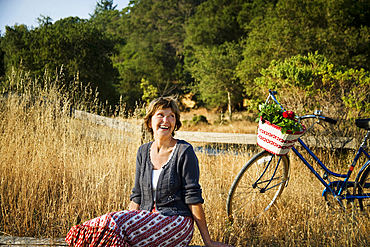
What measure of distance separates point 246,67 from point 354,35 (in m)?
4.63

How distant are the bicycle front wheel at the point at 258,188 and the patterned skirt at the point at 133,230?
1130 mm

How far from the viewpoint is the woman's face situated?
1.90 metres

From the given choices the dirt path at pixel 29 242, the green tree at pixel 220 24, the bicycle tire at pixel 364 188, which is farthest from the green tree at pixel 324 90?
the green tree at pixel 220 24

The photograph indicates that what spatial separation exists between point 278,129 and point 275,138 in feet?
0.31

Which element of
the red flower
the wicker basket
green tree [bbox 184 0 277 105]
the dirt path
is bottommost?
the dirt path

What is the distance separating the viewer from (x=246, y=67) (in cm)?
1412

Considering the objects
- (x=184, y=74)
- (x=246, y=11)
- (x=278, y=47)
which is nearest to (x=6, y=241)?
(x=278, y=47)

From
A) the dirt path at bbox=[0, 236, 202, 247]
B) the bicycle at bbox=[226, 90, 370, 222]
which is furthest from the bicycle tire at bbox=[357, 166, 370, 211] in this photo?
the dirt path at bbox=[0, 236, 202, 247]

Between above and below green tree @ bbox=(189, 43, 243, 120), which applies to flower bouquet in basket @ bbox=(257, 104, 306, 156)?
below

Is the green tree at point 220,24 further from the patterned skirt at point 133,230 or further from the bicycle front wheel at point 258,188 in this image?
the patterned skirt at point 133,230

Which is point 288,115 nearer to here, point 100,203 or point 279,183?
point 279,183

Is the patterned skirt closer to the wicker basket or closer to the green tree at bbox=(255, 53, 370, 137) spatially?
the wicker basket

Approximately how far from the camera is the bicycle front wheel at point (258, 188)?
2844 mm

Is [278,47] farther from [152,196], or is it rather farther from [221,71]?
[152,196]
